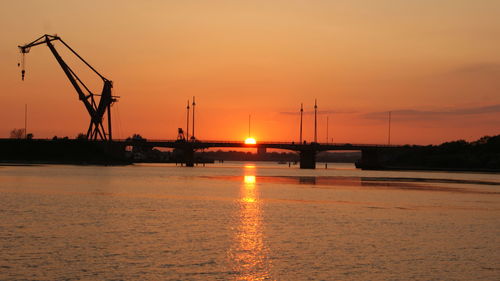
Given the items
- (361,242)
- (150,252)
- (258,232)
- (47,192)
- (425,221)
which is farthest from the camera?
(47,192)

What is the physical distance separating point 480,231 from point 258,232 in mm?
12960

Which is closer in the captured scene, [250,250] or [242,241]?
[250,250]

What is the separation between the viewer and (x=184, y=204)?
54.6 meters

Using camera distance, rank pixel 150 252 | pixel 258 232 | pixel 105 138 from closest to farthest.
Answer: pixel 150 252, pixel 258 232, pixel 105 138

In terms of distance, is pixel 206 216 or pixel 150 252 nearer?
pixel 150 252

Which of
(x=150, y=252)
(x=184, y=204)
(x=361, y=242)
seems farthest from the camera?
(x=184, y=204)

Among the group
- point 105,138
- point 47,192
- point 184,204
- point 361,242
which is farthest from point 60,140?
point 361,242

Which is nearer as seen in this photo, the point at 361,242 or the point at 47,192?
the point at 361,242

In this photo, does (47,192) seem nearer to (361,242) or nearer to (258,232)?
(258,232)

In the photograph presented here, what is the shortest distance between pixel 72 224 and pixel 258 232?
34.7ft

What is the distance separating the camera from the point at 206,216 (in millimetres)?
44500

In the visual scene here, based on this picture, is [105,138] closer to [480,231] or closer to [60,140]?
[60,140]

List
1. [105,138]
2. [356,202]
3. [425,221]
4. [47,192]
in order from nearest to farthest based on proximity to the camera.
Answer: [425,221], [356,202], [47,192], [105,138]

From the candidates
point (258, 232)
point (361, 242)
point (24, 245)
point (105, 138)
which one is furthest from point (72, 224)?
point (105, 138)
